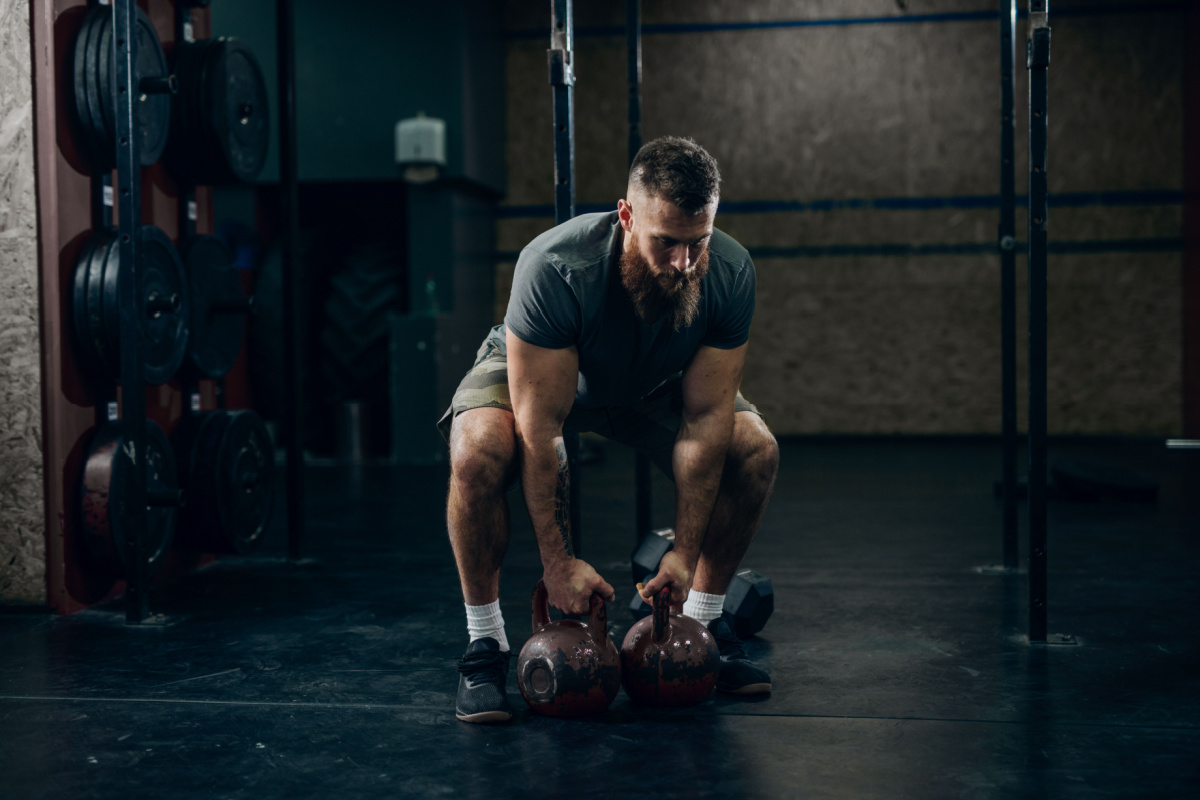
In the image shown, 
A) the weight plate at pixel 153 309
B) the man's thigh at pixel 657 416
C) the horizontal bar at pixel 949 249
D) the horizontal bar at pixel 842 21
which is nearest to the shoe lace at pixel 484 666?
the man's thigh at pixel 657 416

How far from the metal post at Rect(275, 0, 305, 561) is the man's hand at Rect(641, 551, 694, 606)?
68.1 inches

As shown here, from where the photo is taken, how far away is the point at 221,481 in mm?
3041

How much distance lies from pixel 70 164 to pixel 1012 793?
8.11ft

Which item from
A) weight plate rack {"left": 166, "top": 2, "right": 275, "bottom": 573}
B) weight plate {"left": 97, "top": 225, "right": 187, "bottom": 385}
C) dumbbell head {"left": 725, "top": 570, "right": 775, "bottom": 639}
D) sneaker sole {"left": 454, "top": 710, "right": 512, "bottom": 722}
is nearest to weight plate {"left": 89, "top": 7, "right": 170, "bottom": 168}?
weight plate rack {"left": 166, "top": 2, "right": 275, "bottom": 573}

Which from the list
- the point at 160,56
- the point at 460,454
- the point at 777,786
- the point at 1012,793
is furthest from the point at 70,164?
the point at 1012,793

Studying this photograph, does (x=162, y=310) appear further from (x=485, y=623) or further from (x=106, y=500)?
(x=485, y=623)

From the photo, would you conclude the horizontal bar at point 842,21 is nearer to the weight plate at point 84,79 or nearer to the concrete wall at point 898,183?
the concrete wall at point 898,183

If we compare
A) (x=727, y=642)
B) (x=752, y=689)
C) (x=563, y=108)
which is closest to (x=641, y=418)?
(x=727, y=642)

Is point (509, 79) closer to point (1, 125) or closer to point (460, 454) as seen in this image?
point (1, 125)

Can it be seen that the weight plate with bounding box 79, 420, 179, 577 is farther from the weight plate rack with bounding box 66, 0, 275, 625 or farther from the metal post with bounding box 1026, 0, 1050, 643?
the metal post with bounding box 1026, 0, 1050, 643

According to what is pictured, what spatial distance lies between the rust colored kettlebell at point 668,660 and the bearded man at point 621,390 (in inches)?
1.8

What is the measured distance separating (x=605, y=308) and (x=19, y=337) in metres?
1.57

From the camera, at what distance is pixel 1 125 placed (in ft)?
8.41

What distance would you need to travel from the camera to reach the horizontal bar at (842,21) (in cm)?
678
